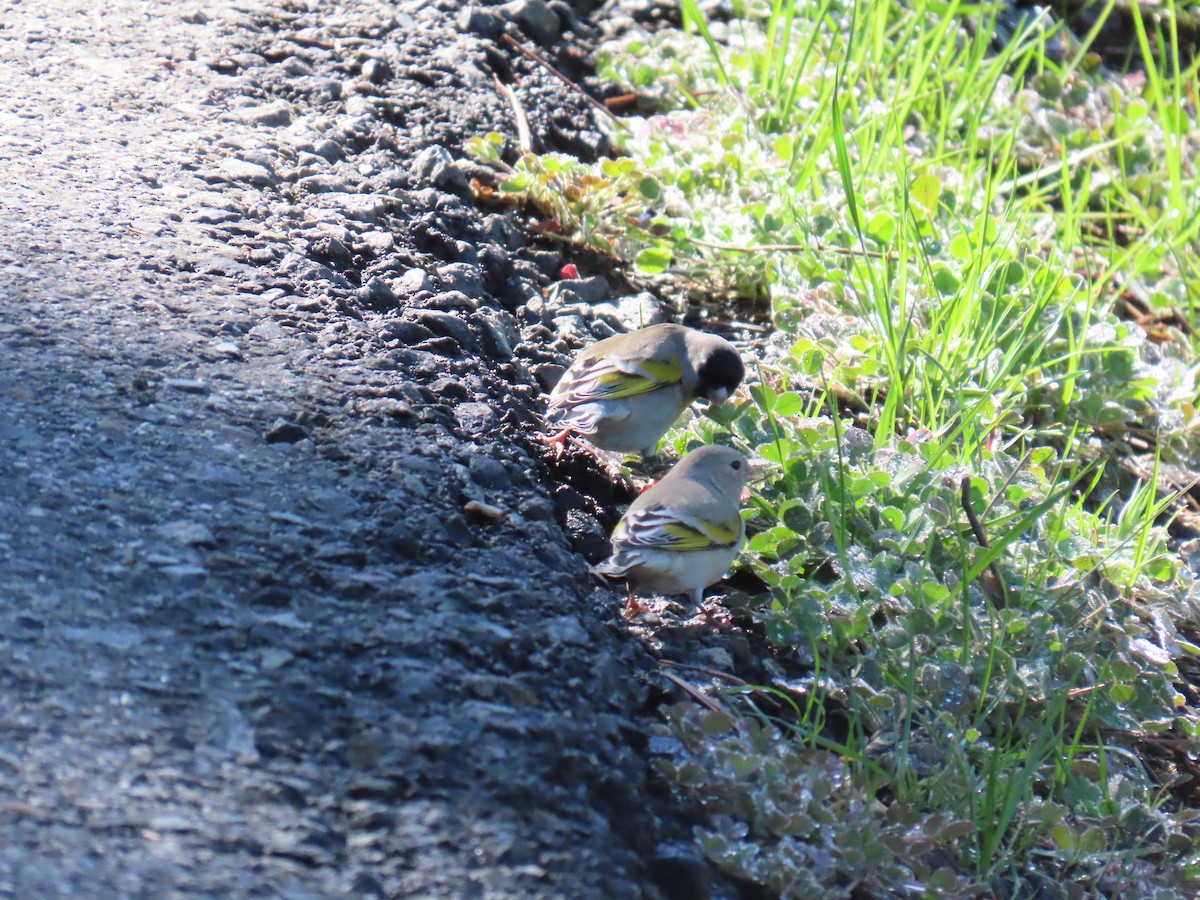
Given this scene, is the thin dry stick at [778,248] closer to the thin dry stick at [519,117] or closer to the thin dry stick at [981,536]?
the thin dry stick at [519,117]

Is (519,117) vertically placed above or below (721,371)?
above

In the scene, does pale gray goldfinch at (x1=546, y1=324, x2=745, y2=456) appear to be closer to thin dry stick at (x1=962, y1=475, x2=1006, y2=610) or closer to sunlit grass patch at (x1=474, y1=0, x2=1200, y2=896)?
sunlit grass patch at (x1=474, y1=0, x2=1200, y2=896)

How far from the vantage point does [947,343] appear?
4027mm

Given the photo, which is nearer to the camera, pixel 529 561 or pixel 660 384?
pixel 529 561

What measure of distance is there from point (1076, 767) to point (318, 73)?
143 inches

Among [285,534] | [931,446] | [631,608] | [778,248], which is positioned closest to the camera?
[285,534]

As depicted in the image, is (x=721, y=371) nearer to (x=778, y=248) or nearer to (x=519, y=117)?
(x=778, y=248)

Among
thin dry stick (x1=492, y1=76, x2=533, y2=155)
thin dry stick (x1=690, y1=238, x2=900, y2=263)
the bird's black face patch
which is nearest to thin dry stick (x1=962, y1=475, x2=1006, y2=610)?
the bird's black face patch

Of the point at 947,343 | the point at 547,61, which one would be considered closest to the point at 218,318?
the point at 947,343

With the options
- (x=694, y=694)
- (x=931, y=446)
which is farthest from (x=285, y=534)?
(x=931, y=446)

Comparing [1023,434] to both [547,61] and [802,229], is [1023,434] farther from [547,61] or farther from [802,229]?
[547,61]

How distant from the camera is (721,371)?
397 centimetres

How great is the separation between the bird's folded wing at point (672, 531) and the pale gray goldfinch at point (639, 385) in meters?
0.48

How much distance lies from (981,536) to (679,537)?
84 centimetres
